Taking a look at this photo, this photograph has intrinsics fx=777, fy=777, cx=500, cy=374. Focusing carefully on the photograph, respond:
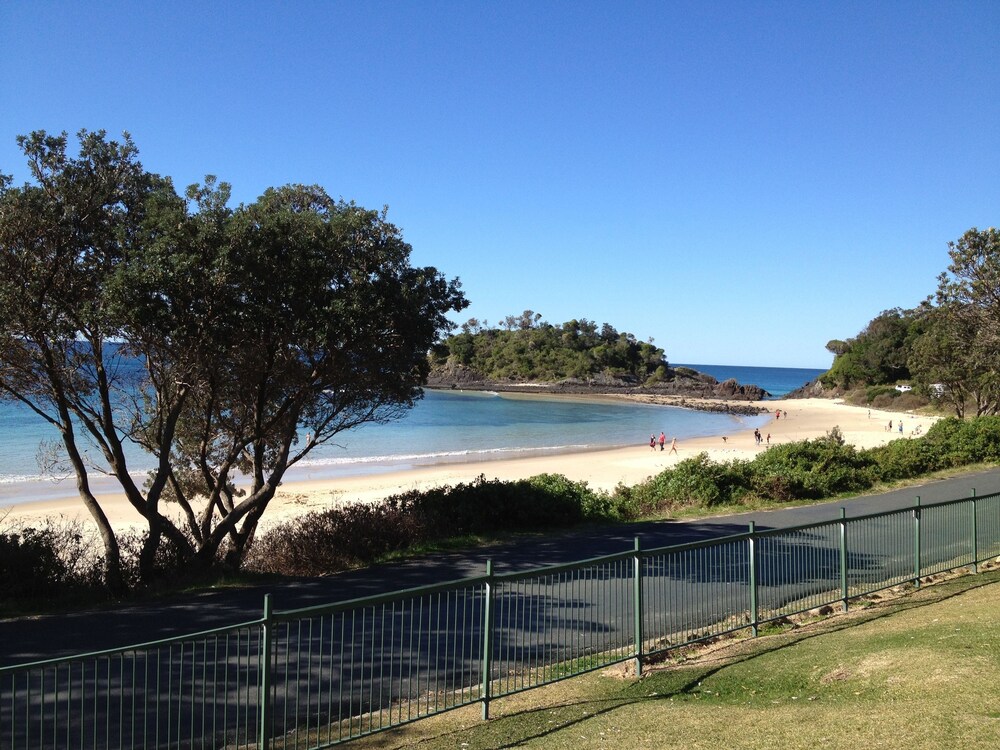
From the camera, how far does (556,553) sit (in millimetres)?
14516

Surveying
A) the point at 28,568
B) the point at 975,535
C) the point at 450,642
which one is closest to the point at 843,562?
the point at 975,535

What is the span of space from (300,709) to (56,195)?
8684mm

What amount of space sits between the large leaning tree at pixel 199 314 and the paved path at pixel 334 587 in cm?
203

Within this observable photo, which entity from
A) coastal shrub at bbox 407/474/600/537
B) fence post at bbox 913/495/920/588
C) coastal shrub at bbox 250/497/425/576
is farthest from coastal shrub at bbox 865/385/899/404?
coastal shrub at bbox 250/497/425/576

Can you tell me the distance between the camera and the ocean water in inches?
1464

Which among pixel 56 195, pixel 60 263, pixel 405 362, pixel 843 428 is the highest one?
pixel 56 195

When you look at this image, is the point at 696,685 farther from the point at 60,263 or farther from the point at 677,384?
the point at 677,384

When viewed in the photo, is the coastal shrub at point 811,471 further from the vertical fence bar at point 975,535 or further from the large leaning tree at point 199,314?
the large leaning tree at point 199,314

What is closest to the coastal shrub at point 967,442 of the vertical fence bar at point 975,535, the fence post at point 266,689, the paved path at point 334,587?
the paved path at point 334,587

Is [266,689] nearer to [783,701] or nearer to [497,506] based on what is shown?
[783,701]

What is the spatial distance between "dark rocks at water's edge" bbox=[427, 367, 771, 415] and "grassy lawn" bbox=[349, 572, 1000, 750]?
100017 millimetres

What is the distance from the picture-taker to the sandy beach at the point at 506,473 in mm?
26250

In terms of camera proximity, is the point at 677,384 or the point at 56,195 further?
the point at 677,384

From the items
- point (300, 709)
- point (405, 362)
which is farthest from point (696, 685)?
point (405, 362)
